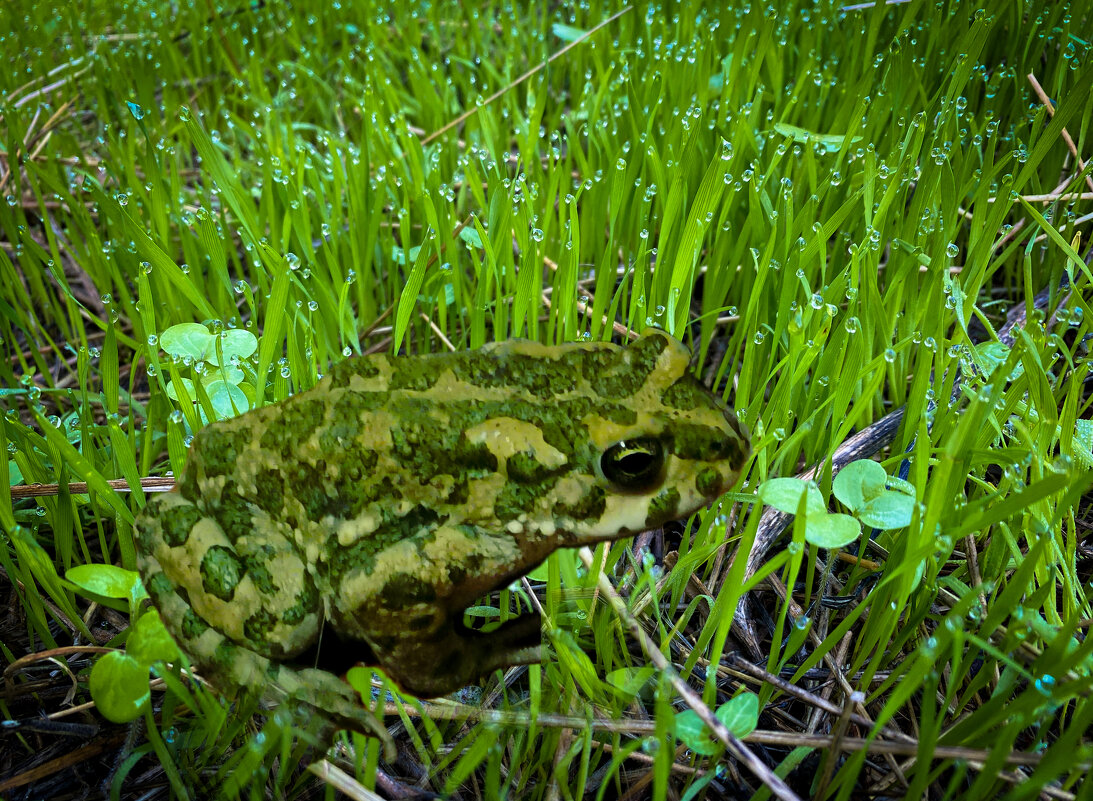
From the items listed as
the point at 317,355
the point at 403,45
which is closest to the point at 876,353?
the point at 317,355

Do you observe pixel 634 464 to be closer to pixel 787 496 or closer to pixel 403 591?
pixel 787 496

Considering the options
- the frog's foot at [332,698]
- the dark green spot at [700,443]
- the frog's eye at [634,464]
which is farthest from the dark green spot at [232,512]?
the dark green spot at [700,443]

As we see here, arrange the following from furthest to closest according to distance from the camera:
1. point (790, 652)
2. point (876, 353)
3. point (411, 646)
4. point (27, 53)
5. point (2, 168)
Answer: point (27, 53)
point (2, 168)
point (876, 353)
point (790, 652)
point (411, 646)

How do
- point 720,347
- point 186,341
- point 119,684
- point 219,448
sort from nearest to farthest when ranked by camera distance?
point 119,684, point 219,448, point 186,341, point 720,347

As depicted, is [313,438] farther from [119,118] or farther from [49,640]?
[119,118]

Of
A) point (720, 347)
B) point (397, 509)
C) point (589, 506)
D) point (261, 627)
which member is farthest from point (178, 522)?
point (720, 347)

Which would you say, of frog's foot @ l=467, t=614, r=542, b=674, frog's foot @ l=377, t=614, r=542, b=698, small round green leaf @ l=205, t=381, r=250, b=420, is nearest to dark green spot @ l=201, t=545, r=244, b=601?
frog's foot @ l=377, t=614, r=542, b=698
